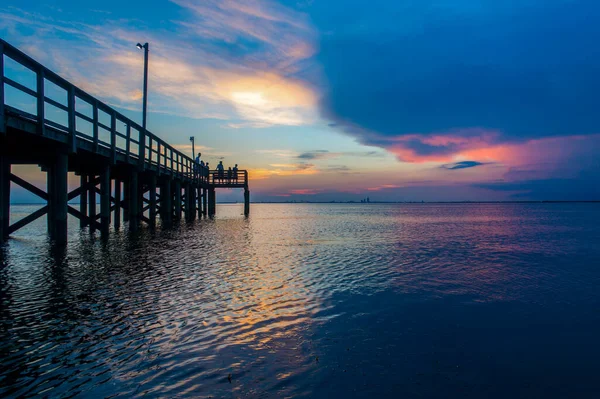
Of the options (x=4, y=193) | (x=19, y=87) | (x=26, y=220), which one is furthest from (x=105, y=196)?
(x=19, y=87)

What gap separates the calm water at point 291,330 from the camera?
4582 mm

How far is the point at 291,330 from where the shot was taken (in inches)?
254

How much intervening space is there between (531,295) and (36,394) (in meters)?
9.96

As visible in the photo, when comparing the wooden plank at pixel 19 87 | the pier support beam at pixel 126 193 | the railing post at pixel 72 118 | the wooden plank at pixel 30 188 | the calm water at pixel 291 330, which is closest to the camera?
the calm water at pixel 291 330

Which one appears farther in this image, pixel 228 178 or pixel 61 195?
pixel 228 178

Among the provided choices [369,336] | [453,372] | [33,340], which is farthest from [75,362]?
[453,372]

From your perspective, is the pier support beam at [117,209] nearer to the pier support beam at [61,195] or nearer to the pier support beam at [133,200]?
the pier support beam at [133,200]

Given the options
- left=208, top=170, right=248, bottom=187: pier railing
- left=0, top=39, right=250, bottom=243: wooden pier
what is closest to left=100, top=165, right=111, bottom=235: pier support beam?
left=0, top=39, right=250, bottom=243: wooden pier

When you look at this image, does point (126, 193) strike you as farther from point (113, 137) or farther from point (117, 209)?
point (113, 137)

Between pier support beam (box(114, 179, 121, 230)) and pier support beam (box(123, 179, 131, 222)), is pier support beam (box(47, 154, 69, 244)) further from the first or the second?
pier support beam (box(123, 179, 131, 222))

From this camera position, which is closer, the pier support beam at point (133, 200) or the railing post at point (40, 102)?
the railing post at point (40, 102)

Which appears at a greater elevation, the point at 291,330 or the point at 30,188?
the point at 30,188

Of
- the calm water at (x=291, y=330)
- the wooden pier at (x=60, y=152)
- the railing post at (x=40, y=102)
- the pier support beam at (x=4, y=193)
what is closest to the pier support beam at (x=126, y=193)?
the wooden pier at (x=60, y=152)

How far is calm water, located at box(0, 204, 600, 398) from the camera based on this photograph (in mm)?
4582
